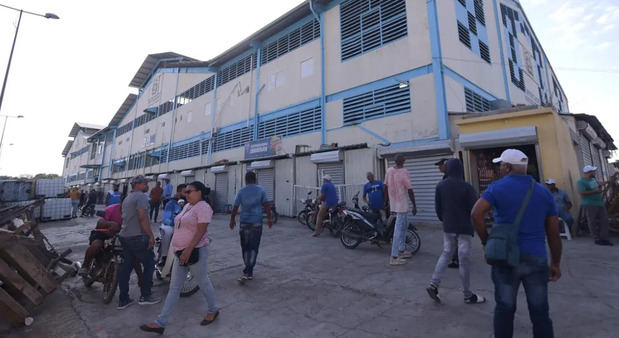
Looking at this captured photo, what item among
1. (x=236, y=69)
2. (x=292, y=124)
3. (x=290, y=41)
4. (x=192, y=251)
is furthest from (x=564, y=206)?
(x=236, y=69)

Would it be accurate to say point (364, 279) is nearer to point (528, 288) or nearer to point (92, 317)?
point (528, 288)

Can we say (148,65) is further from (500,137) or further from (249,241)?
(500,137)

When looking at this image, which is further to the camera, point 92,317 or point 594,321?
point 92,317

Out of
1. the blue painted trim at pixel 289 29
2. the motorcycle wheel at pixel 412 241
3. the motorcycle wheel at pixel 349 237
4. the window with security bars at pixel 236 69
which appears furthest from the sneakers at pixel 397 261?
the window with security bars at pixel 236 69

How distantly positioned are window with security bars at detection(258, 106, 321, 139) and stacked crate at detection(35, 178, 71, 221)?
39.0 feet

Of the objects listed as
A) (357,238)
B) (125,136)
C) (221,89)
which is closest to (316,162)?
(357,238)

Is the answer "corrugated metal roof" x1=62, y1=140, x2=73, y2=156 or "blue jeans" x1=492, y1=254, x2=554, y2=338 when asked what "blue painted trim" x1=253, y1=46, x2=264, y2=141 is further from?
"corrugated metal roof" x1=62, y1=140, x2=73, y2=156

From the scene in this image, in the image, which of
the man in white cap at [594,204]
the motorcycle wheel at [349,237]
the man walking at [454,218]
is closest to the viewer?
the man walking at [454,218]

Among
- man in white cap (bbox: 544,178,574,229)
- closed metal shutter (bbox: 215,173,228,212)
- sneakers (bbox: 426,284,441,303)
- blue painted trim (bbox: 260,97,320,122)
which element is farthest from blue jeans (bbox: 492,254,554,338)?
closed metal shutter (bbox: 215,173,228,212)

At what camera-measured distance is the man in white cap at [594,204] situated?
6161 mm

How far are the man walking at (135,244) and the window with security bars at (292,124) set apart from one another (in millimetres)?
11025

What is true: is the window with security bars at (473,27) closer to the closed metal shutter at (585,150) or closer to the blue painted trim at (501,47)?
the blue painted trim at (501,47)

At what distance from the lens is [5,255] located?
3344 mm

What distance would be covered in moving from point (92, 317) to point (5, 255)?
1290mm
